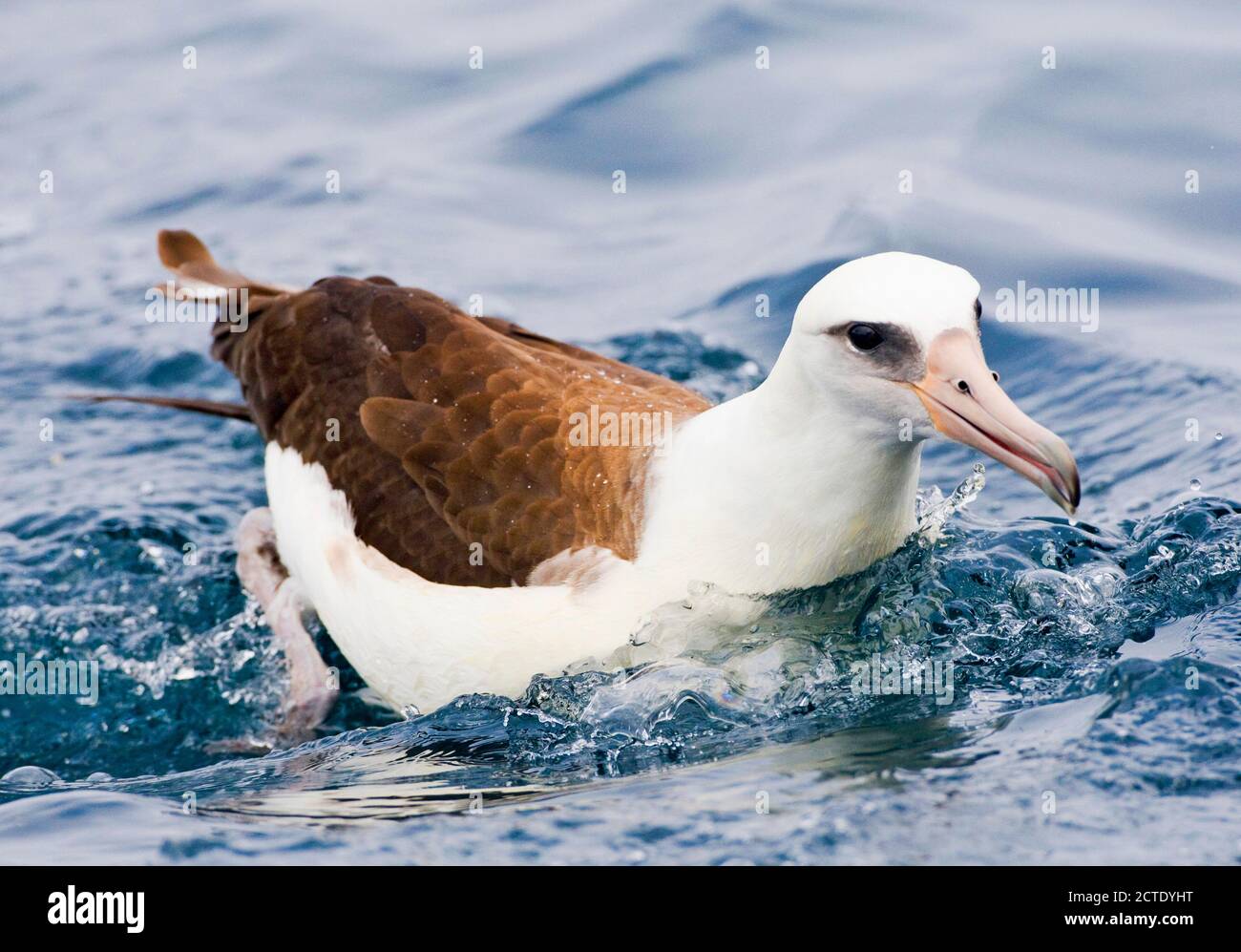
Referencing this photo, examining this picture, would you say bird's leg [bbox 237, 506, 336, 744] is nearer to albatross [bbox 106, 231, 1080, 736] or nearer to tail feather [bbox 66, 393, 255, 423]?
albatross [bbox 106, 231, 1080, 736]

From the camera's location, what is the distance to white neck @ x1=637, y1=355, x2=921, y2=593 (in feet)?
19.5

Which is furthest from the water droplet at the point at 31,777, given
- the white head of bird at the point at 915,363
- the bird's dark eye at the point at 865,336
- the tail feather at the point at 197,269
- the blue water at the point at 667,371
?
the bird's dark eye at the point at 865,336

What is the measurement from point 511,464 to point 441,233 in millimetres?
6635

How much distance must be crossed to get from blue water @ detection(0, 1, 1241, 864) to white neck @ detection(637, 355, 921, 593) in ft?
0.64

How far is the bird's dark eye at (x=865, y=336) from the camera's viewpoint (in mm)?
5598

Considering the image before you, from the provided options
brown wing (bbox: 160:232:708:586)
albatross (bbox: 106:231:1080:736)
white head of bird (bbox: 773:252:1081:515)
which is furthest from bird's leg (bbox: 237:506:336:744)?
white head of bird (bbox: 773:252:1081:515)

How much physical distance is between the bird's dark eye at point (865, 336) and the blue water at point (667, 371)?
113 centimetres

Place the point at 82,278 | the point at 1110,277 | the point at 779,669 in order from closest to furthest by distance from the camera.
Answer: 1. the point at 779,669
2. the point at 1110,277
3. the point at 82,278

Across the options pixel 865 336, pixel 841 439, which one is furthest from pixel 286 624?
pixel 865 336

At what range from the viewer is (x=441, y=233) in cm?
1277

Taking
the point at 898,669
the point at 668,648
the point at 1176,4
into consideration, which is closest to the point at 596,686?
the point at 668,648

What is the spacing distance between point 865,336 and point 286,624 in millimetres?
3577

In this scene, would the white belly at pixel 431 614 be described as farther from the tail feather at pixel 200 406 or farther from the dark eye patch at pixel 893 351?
the dark eye patch at pixel 893 351
